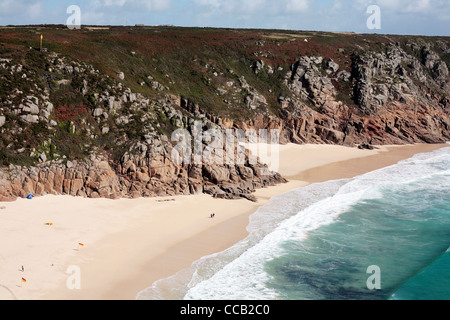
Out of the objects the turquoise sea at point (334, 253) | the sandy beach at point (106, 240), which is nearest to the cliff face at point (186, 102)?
the sandy beach at point (106, 240)

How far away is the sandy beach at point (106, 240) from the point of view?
60.4 ft

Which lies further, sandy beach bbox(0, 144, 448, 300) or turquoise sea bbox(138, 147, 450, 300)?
turquoise sea bbox(138, 147, 450, 300)

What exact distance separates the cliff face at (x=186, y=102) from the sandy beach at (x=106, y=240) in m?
1.93

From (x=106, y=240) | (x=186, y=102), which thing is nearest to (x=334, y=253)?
(x=106, y=240)

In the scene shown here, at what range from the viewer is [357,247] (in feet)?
80.3

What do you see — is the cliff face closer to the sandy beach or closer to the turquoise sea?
the sandy beach

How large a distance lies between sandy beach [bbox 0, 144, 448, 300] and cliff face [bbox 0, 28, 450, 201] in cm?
193

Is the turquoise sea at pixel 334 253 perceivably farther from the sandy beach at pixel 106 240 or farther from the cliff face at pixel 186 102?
the cliff face at pixel 186 102

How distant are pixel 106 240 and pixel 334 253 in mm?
13113

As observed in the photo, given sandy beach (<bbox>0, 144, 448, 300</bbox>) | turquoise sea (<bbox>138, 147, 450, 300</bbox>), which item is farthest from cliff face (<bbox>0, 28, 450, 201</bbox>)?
turquoise sea (<bbox>138, 147, 450, 300</bbox>)

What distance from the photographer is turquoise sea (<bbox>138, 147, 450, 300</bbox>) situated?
1928cm
